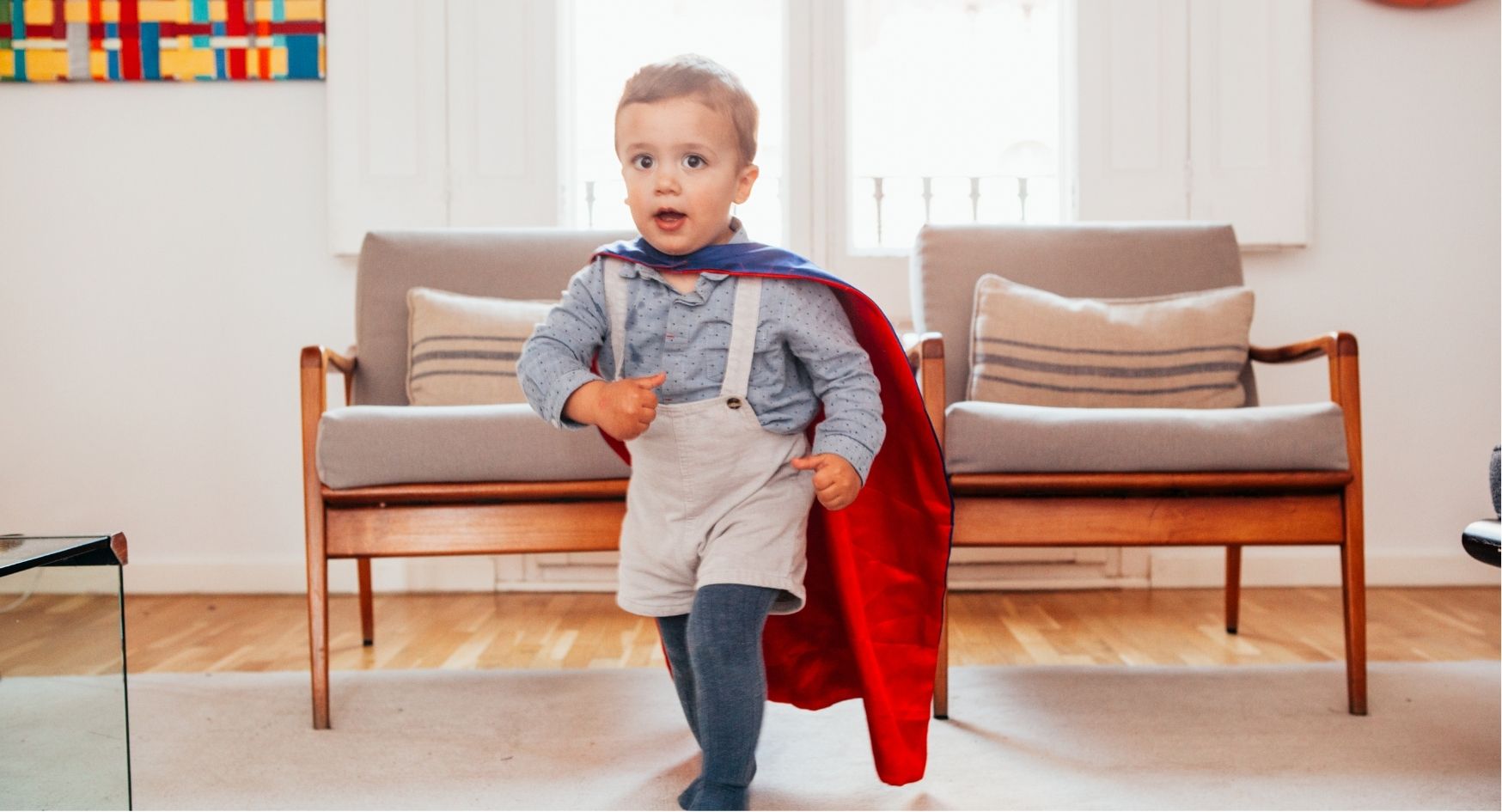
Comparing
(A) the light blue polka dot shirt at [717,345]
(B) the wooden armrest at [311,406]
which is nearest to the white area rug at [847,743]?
(B) the wooden armrest at [311,406]

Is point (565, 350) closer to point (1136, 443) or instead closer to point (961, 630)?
point (1136, 443)

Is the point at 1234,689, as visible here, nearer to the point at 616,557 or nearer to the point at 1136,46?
the point at 616,557

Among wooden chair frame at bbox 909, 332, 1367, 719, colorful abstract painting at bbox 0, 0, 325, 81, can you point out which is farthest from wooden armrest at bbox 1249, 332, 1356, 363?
colorful abstract painting at bbox 0, 0, 325, 81

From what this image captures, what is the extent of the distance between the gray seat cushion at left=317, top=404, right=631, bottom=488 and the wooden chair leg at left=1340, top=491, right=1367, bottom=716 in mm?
1106

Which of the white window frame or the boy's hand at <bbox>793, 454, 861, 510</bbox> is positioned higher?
the white window frame

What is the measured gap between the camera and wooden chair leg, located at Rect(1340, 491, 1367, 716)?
5.48 feet

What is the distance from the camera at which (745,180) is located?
4.10ft

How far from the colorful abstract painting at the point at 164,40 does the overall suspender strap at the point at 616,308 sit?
1.96 metres

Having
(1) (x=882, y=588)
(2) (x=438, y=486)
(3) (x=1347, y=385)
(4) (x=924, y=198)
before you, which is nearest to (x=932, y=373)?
(1) (x=882, y=588)

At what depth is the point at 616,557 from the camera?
111 inches

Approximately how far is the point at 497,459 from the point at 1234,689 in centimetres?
125

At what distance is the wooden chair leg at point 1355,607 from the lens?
167 centimetres

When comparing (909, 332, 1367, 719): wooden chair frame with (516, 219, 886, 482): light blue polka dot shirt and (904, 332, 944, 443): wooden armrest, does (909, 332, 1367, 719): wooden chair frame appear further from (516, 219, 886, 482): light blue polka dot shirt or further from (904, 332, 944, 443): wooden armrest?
(516, 219, 886, 482): light blue polka dot shirt

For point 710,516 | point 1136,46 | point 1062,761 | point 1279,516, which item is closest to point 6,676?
point 710,516
